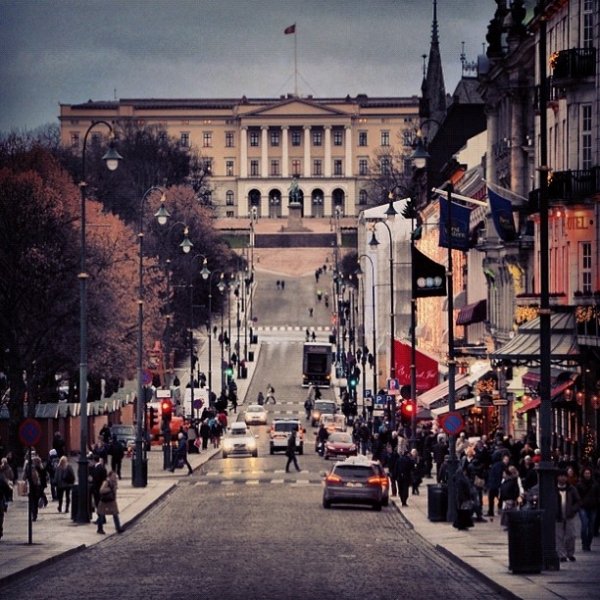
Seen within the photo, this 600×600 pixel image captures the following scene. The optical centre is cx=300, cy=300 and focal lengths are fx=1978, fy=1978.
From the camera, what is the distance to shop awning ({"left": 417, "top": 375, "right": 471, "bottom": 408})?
73.1 metres

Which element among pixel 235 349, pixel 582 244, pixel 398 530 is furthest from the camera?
pixel 235 349

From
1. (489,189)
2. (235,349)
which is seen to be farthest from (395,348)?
(235,349)

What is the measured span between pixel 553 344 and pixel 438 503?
8.12 metres

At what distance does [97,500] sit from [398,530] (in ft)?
21.8

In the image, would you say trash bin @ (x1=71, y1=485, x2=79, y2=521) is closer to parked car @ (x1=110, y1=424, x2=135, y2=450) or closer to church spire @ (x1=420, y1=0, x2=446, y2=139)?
parked car @ (x1=110, y1=424, x2=135, y2=450)

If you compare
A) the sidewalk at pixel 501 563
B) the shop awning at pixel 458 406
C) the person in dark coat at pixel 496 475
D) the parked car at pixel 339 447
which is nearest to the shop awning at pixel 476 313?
the shop awning at pixel 458 406

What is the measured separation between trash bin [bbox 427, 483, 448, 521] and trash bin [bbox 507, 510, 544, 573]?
48.7ft

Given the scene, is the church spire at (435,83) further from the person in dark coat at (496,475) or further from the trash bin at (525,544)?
the trash bin at (525,544)

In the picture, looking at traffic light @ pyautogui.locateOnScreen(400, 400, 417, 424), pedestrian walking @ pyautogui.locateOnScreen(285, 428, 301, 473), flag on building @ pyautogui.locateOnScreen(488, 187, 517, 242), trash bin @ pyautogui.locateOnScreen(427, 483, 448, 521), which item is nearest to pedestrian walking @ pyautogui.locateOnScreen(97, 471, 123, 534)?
trash bin @ pyautogui.locateOnScreen(427, 483, 448, 521)

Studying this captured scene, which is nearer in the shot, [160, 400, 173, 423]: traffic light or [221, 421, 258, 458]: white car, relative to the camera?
[160, 400, 173, 423]: traffic light

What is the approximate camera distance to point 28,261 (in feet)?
234

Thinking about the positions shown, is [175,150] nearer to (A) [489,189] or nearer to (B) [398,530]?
(A) [489,189]

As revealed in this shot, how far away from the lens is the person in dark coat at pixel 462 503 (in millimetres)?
41750

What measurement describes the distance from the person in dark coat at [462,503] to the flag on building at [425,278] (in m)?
12.0
